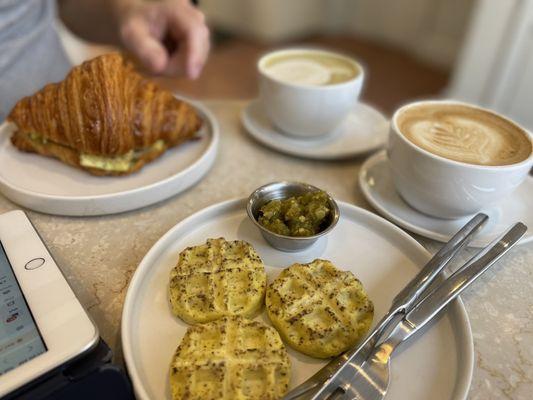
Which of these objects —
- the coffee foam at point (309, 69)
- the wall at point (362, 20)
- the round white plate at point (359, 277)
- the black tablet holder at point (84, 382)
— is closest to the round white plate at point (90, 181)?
the round white plate at point (359, 277)

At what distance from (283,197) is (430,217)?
11.3 inches

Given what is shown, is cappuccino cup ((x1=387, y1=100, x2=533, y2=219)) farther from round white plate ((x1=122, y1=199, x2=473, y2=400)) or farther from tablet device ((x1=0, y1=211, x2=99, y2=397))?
tablet device ((x1=0, y1=211, x2=99, y2=397))

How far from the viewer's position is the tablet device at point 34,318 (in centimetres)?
46

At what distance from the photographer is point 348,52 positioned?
371cm

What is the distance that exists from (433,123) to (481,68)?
2.09 m

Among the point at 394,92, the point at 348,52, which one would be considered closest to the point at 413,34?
the point at 348,52

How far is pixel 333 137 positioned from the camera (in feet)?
3.49

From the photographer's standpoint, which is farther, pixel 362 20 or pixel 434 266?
pixel 362 20

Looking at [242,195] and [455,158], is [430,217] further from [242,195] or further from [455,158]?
[242,195]

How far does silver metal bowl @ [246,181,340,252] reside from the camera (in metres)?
0.69

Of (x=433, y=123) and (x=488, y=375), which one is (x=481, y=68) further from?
(x=488, y=375)

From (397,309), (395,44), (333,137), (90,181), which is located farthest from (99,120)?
(395,44)

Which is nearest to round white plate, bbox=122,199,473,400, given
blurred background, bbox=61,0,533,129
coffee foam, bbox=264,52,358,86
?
coffee foam, bbox=264,52,358,86

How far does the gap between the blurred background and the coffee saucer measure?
6.30 ft
